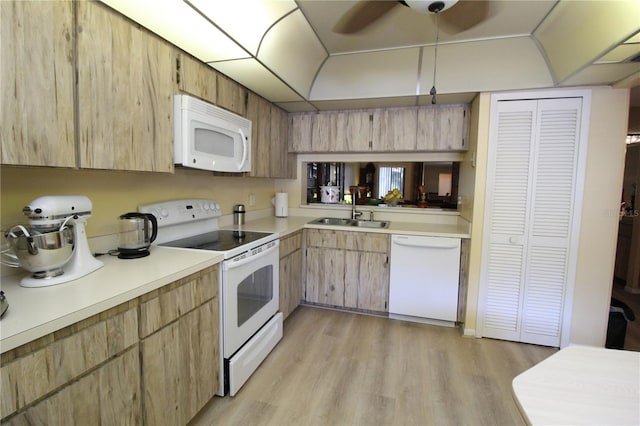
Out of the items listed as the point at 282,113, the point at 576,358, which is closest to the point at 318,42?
the point at 282,113

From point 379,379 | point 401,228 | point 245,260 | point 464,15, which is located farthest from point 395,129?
point 379,379

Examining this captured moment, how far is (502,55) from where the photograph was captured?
2.25m

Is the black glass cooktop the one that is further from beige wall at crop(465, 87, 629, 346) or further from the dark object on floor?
the dark object on floor

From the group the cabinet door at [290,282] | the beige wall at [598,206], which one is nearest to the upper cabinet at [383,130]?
the beige wall at [598,206]

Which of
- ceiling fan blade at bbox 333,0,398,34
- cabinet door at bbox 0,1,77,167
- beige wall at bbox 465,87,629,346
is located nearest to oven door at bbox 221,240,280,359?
cabinet door at bbox 0,1,77,167

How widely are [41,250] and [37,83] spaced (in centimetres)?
61

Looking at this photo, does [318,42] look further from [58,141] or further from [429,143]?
[58,141]

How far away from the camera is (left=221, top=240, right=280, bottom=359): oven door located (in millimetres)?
1729

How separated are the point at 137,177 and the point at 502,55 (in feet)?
9.10

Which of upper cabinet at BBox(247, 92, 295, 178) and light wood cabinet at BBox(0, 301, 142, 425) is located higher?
upper cabinet at BBox(247, 92, 295, 178)

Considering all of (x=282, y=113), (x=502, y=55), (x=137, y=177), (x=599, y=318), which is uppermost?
(x=502, y=55)

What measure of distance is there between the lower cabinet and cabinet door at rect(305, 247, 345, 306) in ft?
4.79

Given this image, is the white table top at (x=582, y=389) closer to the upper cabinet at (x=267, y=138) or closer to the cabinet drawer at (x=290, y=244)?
the cabinet drawer at (x=290, y=244)

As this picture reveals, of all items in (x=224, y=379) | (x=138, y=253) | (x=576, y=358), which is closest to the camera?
(x=576, y=358)
